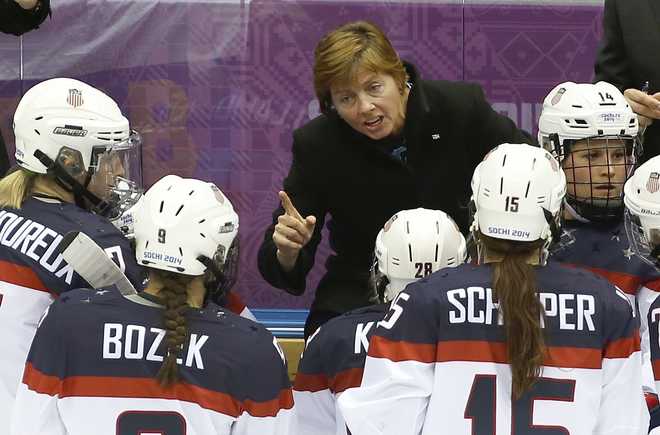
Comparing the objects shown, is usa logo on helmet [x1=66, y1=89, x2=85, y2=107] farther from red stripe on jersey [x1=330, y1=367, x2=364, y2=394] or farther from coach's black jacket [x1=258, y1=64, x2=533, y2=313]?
red stripe on jersey [x1=330, y1=367, x2=364, y2=394]

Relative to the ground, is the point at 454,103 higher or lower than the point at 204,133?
higher

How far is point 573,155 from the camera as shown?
13.0ft

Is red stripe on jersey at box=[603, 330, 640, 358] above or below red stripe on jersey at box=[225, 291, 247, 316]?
above

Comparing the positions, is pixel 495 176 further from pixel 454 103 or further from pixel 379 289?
pixel 454 103

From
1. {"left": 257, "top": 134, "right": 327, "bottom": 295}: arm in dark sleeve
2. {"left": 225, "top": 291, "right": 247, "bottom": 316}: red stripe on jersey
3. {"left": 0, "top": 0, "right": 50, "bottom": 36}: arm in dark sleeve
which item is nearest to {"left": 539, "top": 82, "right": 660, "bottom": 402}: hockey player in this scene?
{"left": 257, "top": 134, "right": 327, "bottom": 295}: arm in dark sleeve

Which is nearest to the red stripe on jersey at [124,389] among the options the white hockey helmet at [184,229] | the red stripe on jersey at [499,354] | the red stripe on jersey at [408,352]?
the white hockey helmet at [184,229]

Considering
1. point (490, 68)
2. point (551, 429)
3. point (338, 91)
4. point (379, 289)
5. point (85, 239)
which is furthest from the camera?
point (490, 68)

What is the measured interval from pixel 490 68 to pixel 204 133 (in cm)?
116

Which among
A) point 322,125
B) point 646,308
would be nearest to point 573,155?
point 646,308

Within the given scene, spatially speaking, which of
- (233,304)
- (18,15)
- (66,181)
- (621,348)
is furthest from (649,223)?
(18,15)

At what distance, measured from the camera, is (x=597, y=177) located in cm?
391

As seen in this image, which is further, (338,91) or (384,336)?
(338,91)

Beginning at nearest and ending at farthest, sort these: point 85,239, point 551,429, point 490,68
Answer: point 551,429 < point 85,239 < point 490,68

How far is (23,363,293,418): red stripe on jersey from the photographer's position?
10.9 ft
